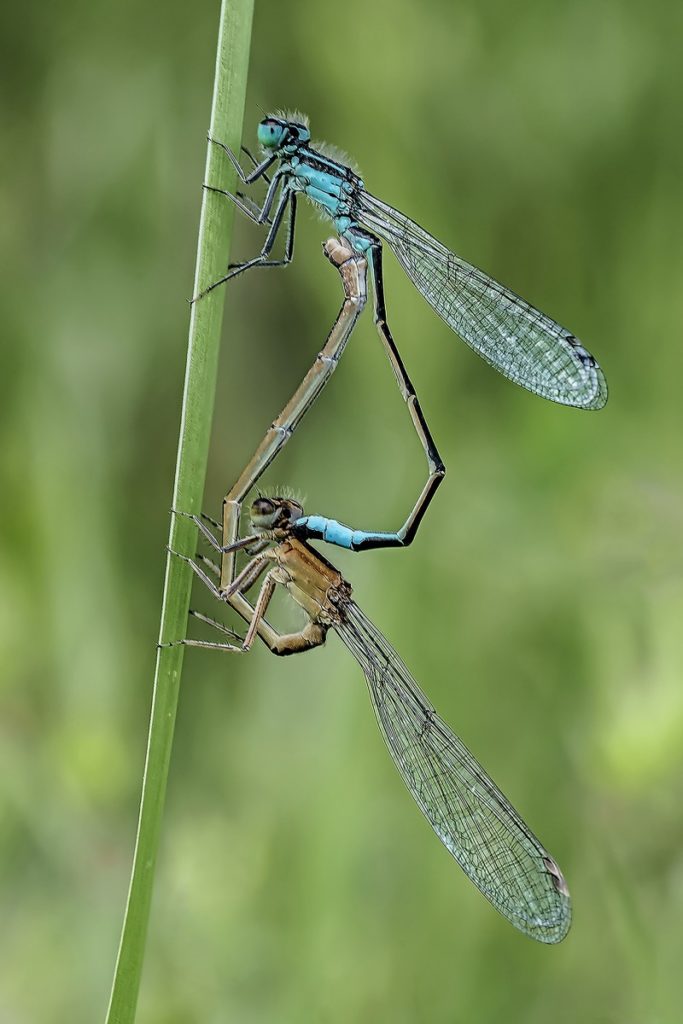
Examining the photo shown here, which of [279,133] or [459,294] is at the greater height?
[279,133]

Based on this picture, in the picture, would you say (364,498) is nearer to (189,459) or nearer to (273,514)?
(273,514)

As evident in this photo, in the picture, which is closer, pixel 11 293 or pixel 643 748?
pixel 643 748

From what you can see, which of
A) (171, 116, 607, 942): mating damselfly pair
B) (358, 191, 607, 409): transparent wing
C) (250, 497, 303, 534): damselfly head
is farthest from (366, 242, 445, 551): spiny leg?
(250, 497, 303, 534): damselfly head

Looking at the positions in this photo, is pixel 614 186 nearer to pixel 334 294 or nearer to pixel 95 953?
pixel 334 294

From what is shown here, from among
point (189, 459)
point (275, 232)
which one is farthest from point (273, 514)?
point (189, 459)

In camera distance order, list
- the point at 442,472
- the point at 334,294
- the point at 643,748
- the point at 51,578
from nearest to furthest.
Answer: the point at 643,748, the point at 442,472, the point at 51,578, the point at 334,294

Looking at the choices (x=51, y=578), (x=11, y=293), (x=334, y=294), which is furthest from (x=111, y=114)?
(x=51, y=578)

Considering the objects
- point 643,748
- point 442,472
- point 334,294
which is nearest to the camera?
point 643,748
